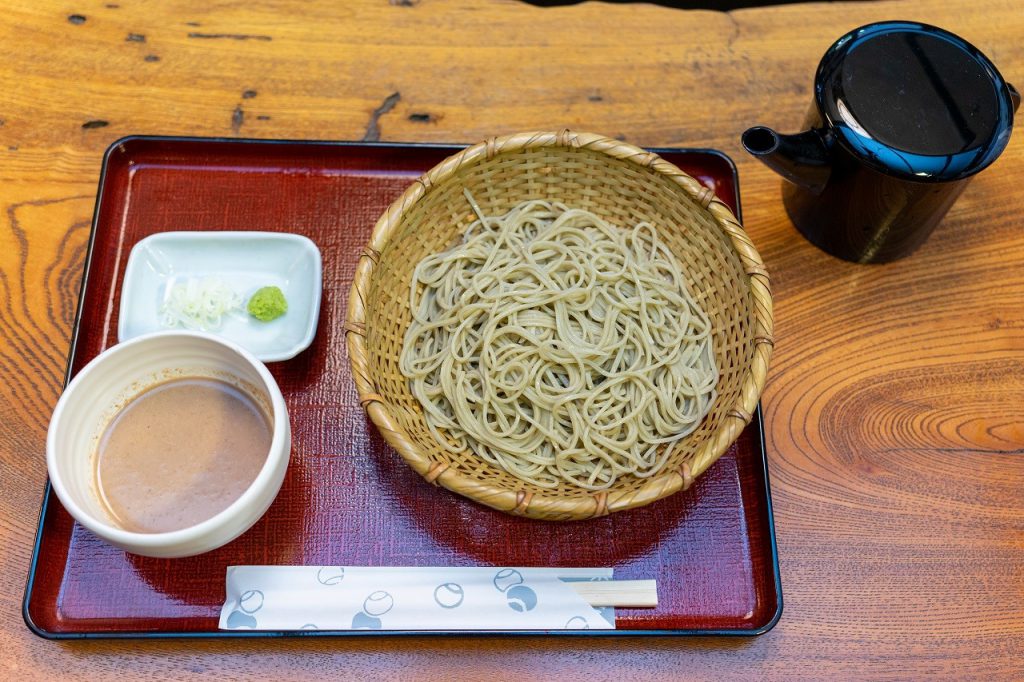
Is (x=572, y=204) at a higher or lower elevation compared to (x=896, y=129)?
lower

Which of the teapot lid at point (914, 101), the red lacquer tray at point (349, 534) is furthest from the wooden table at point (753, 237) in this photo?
the teapot lid at point (914, 101)

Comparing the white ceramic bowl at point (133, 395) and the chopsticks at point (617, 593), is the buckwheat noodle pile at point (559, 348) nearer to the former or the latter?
the chopsticks at point (617, 593)

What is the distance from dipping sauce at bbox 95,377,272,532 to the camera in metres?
1.41

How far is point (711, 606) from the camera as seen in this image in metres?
1.54

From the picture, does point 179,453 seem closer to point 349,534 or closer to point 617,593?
point 349,534

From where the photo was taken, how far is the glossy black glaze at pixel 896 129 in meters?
1.53

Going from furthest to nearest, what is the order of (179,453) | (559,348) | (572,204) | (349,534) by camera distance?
(572,204) < (559,348) < (349,534) < (179,453)

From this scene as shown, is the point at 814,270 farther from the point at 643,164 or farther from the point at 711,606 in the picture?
the point at 711,606

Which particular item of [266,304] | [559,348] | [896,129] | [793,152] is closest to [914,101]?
[896,129]

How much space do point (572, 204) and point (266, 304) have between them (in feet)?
2.24

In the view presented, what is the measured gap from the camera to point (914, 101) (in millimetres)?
1574

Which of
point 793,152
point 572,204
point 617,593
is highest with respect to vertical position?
point 793,152

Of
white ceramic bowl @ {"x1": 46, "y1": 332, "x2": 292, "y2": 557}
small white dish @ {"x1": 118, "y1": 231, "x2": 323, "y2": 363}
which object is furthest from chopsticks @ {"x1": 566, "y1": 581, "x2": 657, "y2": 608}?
small white dish @ {"x1": 118, "y1": 231, "x2": 323, "y2": 363}

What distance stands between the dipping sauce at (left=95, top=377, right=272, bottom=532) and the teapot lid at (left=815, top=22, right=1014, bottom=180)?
4.03ft
